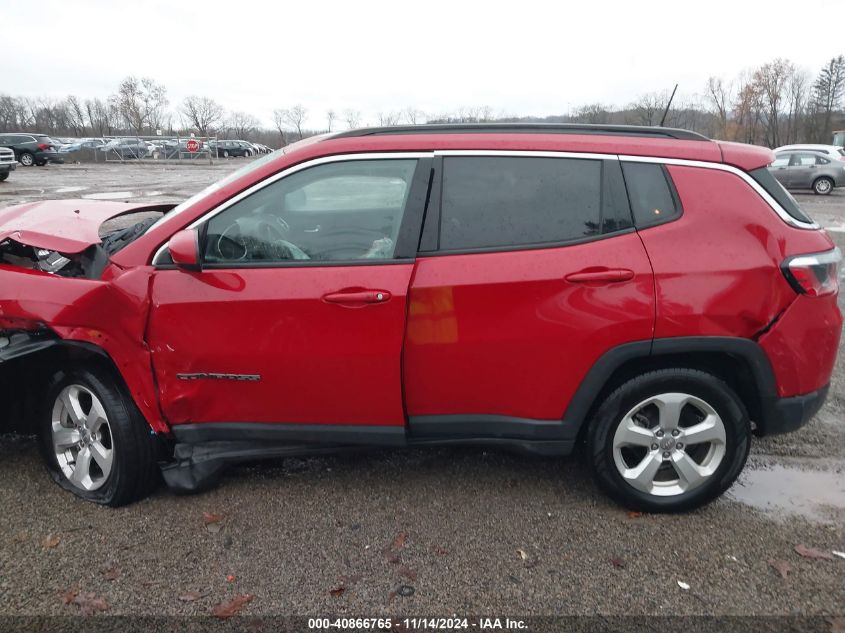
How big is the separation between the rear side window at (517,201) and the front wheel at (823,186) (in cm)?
2218

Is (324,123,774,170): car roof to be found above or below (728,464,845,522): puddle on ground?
above

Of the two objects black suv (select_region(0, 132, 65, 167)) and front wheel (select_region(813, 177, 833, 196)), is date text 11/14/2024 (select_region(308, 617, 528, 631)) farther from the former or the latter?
black suv (select_region(0, 132, 65, 167))

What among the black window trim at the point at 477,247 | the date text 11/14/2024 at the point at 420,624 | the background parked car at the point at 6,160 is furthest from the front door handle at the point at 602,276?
the background parked car at the point at 6,160

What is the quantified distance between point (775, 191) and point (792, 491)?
1.59 metres

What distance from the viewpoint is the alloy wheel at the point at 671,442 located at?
2969 millimetres

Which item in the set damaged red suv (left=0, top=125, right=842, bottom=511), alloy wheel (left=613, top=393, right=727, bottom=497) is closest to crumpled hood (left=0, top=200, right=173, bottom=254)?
damaged red suv (left=0, top=125, right=842, bottom=511)

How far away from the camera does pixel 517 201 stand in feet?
9.52

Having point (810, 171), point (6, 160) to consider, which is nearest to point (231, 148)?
point (6, 160)

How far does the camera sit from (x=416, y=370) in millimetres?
2873

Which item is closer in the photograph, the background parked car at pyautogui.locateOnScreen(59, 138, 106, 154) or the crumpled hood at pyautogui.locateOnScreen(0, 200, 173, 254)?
the crumpled hood at pyautogui.locateOnScreen(0, 200, 173, 254)

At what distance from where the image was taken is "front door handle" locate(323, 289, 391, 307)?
2.76m

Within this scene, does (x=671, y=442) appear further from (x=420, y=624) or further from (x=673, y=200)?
(x=420, y=624)

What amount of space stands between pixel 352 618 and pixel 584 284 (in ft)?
5.44

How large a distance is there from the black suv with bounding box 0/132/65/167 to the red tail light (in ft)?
119
